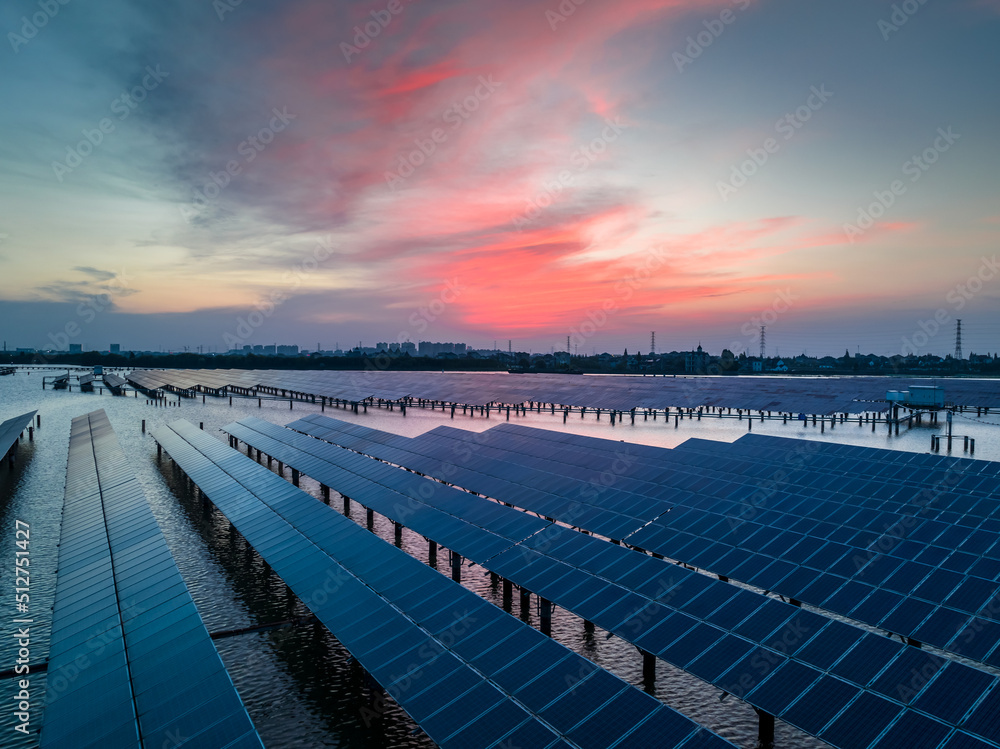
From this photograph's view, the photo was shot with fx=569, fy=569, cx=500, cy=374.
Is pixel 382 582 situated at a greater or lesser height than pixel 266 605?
greater

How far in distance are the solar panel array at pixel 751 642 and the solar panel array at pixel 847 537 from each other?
68.4 inches

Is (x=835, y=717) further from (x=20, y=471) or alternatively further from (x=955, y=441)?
(x=955, y=441)

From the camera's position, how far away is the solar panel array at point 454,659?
9.48m

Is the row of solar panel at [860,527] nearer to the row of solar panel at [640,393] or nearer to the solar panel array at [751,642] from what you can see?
the solar panel array at [751,642]

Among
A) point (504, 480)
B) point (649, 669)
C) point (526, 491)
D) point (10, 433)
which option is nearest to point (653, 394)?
point (504, 480)

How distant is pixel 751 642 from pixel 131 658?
13.0 m

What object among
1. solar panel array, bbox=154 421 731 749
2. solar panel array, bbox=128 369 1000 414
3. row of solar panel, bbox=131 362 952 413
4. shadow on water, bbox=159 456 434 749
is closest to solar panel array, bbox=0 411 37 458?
shadow on water, bbox=159 456 434 749

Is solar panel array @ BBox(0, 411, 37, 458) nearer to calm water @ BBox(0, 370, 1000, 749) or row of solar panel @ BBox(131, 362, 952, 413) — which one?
calm water @ BBox(0, 370, 1000, 749)

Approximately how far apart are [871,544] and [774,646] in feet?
21.0

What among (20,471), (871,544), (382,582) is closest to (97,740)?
(382,582)

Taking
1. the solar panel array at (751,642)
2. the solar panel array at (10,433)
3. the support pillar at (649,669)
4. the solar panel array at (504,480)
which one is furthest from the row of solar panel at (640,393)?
the support pillar at (649,669)

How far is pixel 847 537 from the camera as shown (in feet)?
55.3

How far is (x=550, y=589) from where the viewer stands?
1557 cm

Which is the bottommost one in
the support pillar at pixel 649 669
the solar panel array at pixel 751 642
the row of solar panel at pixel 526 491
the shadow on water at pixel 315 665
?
the shadow on water at pixel 315 665
